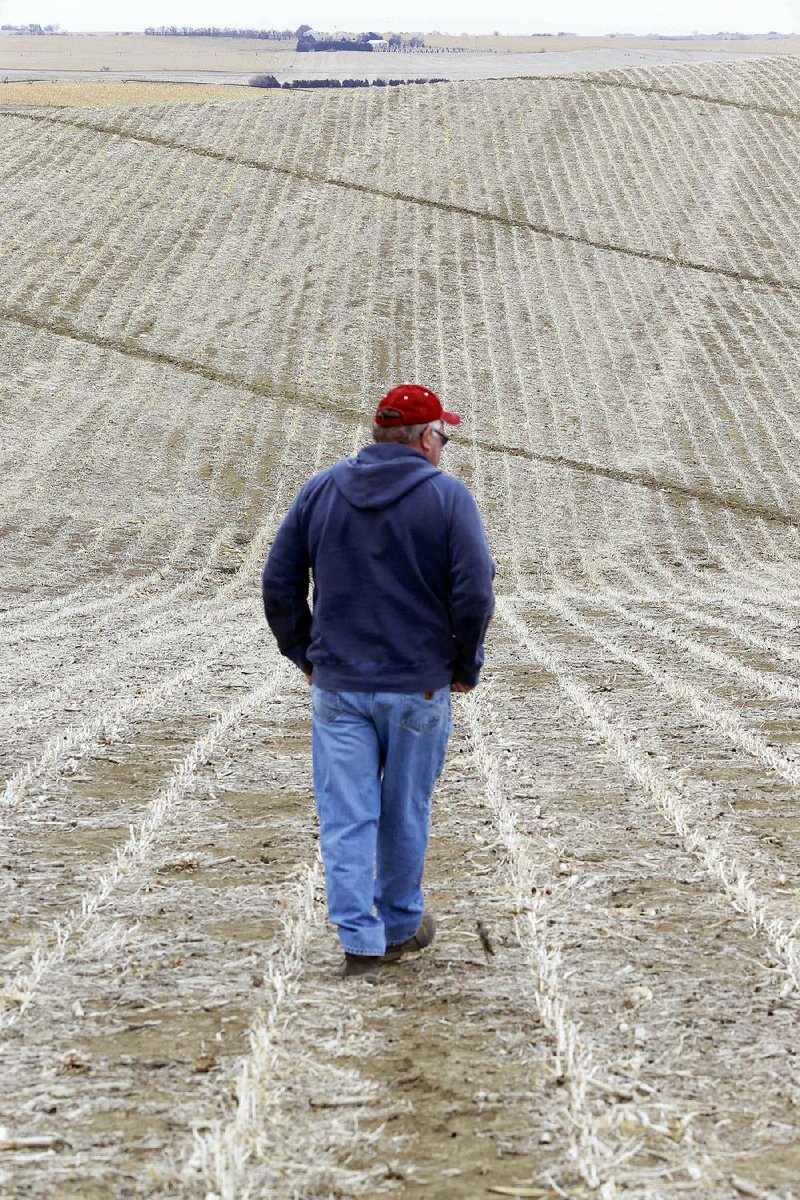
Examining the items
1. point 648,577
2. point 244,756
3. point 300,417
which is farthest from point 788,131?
point 244,756

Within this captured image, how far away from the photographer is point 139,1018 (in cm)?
375

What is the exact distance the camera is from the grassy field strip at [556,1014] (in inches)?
118

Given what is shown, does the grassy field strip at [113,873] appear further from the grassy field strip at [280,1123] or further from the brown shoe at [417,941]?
the brown shoe at [417,941]

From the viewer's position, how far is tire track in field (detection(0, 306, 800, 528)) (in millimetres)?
18375

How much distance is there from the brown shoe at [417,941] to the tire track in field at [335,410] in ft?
47.8

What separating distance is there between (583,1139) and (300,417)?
58.9ft

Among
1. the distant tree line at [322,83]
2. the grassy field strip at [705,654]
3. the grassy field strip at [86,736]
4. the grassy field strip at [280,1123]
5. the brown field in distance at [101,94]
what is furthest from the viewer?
the distant tree line at [322,83]

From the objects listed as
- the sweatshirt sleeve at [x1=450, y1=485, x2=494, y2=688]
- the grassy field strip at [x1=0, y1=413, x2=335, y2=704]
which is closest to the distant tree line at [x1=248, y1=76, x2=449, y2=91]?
the grassy field strip at [x1=0, y1=413, x2=335, y2=704]

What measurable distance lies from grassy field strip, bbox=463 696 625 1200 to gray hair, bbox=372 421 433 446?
1.70 meters

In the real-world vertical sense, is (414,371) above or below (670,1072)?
above

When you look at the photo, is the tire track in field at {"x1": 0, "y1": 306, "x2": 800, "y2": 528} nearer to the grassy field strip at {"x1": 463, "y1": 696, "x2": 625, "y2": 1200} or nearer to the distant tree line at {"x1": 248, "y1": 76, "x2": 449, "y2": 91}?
the grassy field strip at {"x1": 463, "y1": 696, "x2": 625, "y2": 1200}

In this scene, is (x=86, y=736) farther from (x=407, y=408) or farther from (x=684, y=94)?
(x=684, y=94)

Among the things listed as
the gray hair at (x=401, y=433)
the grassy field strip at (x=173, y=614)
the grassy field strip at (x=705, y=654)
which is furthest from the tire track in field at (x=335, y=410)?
the gray hair at (x=401, y=433)

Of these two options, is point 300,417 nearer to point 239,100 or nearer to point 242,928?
point 242,928
